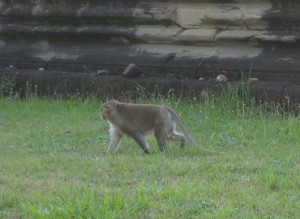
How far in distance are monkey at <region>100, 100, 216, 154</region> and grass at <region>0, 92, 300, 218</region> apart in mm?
135

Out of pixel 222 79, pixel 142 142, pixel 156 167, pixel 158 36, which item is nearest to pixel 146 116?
pixel 142 142

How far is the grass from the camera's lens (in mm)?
6488

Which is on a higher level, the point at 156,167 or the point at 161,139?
the point at 156,167

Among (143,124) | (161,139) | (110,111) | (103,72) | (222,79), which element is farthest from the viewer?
(103,72)

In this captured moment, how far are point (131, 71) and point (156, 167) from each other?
434 cm

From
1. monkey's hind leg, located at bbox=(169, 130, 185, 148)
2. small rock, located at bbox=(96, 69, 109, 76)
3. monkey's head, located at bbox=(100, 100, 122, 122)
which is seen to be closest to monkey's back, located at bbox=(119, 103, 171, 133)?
monkey's head, located at bbox=(100, 100, 122, 122)

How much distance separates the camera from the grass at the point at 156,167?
21.3 ft

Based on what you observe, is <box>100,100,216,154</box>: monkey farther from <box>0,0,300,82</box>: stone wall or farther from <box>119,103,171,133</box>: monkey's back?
<box>0,0,300,82</box>: stone wall

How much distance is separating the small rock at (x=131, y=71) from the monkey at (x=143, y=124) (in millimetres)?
2905

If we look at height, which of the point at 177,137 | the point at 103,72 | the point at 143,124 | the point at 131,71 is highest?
the point at 143,124

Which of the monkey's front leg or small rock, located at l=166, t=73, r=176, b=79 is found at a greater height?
the monkey's front leg

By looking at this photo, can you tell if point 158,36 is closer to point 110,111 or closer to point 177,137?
point 110,111

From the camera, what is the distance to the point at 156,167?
7.90 metres

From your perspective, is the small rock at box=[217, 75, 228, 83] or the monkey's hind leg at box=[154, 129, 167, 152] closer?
the monkey's hind leg at box=[154, 129, 167, 152]
